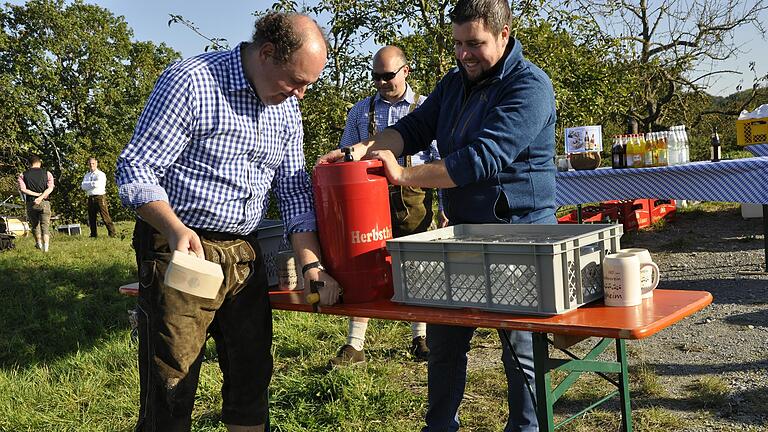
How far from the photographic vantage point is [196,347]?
8.06 ft

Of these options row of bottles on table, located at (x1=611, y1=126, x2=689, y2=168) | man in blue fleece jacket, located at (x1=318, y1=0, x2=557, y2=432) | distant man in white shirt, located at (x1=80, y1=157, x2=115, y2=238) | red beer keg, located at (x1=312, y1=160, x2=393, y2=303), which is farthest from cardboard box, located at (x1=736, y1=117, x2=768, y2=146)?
distant man in white shirt, located at (x1=80, y1=157, x2=115, y2=238)

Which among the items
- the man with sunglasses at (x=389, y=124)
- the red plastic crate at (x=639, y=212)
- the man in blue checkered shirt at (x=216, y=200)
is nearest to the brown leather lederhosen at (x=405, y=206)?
the man with sunglasses at (x=389, y=124)

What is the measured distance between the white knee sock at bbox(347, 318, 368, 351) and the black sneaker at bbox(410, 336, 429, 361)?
1.31 feet

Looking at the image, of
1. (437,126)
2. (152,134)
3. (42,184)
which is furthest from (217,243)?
(42,184)

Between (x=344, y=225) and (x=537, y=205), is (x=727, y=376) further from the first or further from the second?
(x=344, y=225)

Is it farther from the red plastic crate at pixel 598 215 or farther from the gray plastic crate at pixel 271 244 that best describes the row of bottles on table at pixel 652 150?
the gray plastic crate at pixel 271 244

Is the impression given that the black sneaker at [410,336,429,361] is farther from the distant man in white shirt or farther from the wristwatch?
the distant man in white shirt

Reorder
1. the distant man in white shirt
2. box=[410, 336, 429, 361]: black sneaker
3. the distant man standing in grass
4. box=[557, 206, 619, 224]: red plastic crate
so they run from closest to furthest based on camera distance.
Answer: box=[410, 336, 429, 361]: black sneaker → box=[557, 206, 619, 224]: red plastic crate → the distant man standing in grass → the distant man in white shirt

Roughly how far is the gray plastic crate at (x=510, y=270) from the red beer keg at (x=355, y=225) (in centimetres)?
15

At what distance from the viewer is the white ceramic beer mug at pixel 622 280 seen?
2074mm

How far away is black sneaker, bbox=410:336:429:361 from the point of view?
15.3 feet

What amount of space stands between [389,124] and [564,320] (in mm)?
2633

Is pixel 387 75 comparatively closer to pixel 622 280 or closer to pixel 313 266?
pixel 313 266

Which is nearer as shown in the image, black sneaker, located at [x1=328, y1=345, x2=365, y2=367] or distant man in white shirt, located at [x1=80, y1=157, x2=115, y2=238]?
black sneaker, located at [x1=328, y1=345, x2=365, y2=367]
